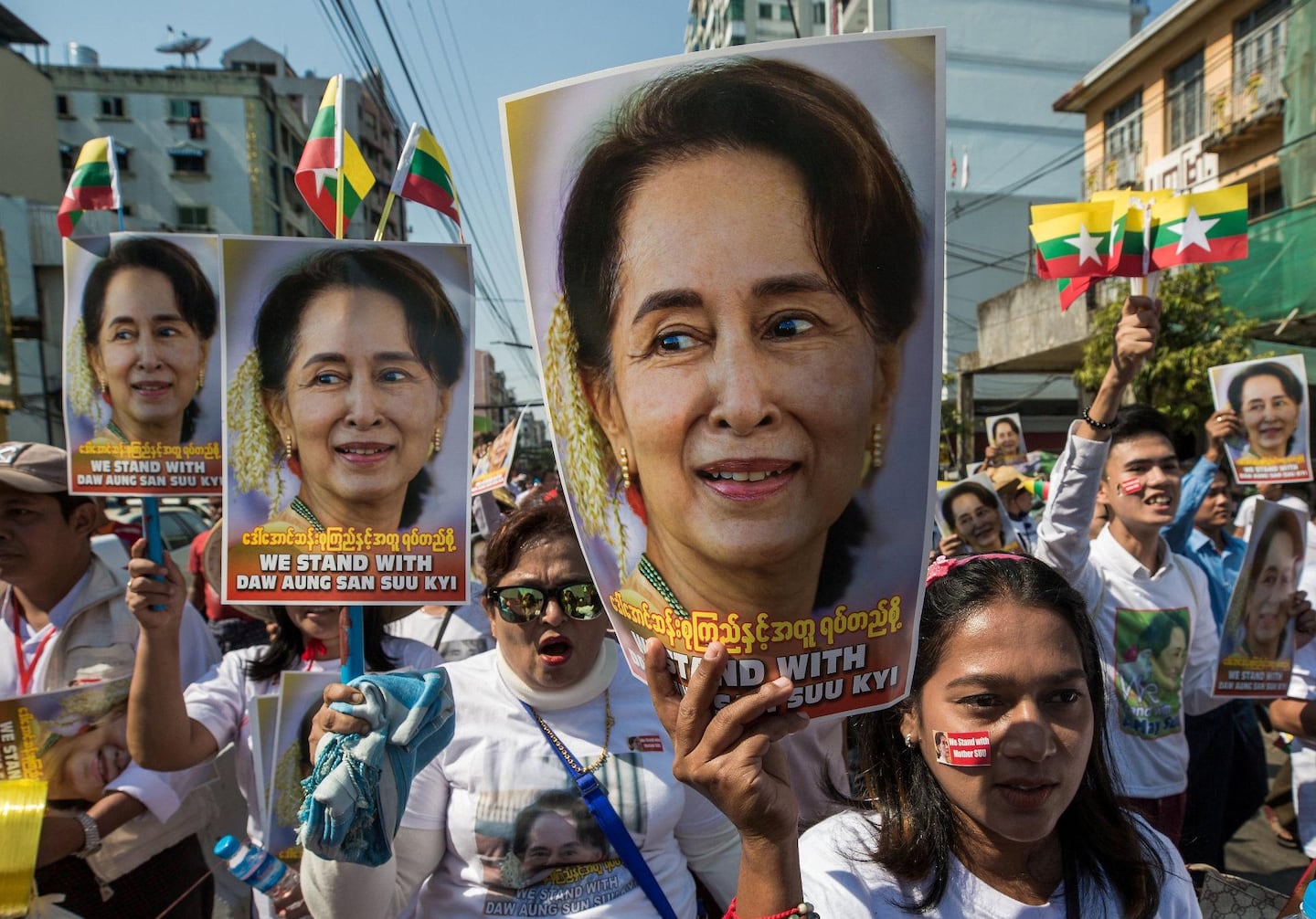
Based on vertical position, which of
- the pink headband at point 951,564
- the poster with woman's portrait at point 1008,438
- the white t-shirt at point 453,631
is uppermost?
the poster with woman's portrait at point 1008,438

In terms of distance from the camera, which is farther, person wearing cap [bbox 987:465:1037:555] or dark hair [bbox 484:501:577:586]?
person wearing cap [bbox 987:465:1037:555]

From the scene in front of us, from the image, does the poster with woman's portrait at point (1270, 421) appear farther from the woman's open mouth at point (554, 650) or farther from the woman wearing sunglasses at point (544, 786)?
the woman's open mouth at point (554, 650)

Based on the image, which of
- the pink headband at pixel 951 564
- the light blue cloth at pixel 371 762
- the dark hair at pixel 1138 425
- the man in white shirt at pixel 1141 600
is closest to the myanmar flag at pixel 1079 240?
the man in white shirt at pixel 1141 600

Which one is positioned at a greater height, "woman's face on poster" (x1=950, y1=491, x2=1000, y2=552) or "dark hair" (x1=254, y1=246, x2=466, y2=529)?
"dark hair" (x1=254, y1=246, x2=466, y2=529)

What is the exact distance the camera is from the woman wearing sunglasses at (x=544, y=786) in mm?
1951

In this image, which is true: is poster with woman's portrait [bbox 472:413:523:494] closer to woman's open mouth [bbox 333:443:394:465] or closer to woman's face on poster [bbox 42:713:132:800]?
woman's face on poster [bbox 42:713:132:800]

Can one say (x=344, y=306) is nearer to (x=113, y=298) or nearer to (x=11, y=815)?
(x=113, y=298)

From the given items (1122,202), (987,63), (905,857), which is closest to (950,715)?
(905,857)

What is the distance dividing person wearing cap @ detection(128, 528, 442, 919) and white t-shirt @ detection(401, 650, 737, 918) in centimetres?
41

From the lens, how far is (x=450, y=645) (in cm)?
397

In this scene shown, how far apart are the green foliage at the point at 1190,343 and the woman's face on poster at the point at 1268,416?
18.0 ft

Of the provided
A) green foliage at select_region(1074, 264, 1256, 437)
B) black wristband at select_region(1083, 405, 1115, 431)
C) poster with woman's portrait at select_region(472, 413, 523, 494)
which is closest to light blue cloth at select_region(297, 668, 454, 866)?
black wristband at select_region(1083, 405, 1115, 431)

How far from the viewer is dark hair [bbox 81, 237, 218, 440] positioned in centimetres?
278

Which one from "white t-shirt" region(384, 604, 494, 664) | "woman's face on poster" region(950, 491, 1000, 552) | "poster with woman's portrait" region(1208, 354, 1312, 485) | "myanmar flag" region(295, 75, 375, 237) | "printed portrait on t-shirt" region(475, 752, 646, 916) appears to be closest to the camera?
"printed portrait on t-shirt" region(475, 752, 646, 916)
